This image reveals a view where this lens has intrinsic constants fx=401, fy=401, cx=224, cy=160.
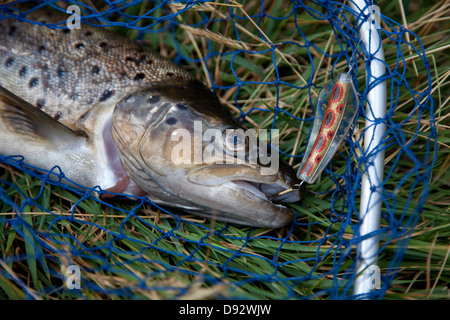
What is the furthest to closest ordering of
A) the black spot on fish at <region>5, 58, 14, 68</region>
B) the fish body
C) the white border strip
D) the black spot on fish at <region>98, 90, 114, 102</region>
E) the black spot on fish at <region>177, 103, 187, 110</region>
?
the black spot on fish at <region>5, 58, 14, 68</region>, the black spot on fish at <region>98, 90, 114, 102</region>, the black spot on fish at <region>177, 103, 187, 110</region>, the fish body, the white border strip

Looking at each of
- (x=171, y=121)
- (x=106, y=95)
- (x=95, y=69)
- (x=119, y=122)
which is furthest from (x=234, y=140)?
(x=95, y=69)

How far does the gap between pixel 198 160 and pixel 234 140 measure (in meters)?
0.20

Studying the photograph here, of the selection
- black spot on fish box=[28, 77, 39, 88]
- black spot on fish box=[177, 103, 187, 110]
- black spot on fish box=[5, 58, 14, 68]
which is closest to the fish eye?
black spot on fish box=[177, 103, 187, 110]

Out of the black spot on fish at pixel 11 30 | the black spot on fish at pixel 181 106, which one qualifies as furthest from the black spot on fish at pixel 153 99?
the black spot on fish at pixel 11 30

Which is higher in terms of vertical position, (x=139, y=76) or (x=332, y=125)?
(x=139, y=76)

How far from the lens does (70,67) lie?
2252mm

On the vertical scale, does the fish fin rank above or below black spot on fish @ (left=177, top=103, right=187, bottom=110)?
below

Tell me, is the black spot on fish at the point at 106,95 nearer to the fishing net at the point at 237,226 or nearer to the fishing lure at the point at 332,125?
the fishing net at the point at 237,226

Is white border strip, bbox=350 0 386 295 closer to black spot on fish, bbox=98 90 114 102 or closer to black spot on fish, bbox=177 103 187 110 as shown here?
black spot on fish, bbox=177 103 187 110

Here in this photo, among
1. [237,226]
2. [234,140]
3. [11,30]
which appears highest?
[11,30]

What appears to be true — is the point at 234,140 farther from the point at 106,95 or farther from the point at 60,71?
the point at 60,71

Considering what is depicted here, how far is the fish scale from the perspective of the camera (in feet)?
7.23

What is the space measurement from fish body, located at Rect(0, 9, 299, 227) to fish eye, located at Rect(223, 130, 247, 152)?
1cm
